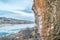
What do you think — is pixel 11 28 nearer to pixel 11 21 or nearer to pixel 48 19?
pixel 11 21

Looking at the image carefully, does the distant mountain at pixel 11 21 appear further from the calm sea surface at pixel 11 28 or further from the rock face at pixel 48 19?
the rock face at pixel 48 19

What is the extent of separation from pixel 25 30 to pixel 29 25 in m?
0.12

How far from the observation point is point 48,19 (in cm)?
406

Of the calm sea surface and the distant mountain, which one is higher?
the distant mountain

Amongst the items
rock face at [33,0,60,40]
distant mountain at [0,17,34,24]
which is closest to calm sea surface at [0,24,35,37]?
distant mountain at [0,17,34,24]

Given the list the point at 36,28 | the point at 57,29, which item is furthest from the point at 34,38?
the point at 57,29

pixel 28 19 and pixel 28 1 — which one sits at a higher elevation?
pixel 28 1

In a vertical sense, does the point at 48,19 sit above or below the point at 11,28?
above

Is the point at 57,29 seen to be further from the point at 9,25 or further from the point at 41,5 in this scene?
the point at 9,25

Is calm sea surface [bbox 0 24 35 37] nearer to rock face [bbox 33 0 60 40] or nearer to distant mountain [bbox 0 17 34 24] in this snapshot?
distant mountain [bbox 0 17 34 24]

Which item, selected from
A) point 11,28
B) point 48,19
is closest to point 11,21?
point 11,28

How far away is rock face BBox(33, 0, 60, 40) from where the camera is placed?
4055mm

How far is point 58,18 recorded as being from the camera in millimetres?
4059

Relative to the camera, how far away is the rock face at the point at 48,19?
4.05m
